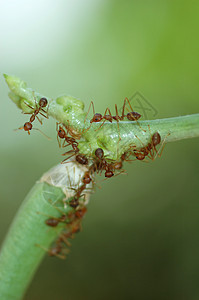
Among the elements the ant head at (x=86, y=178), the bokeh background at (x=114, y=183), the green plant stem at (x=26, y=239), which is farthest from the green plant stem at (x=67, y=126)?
the bokeh background at (x=114, y=183)

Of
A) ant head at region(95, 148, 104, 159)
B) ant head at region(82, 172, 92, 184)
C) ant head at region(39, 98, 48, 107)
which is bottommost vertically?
ant head at region(82, 172, 92, 184)

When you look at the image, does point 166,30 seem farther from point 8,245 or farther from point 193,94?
point 8,245

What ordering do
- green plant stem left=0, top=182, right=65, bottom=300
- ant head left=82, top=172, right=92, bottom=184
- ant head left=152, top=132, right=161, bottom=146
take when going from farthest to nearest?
ant head left=82, top=172, right=92, bottom=184 → green plant stem left=0, top=182, right=65, bottom=300 → ant head left=152, top=132, right=161, bottom=146

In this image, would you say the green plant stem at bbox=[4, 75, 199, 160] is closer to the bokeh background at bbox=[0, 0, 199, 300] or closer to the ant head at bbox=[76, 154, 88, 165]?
the ant head at bbox=[76, 154, 88, 165]

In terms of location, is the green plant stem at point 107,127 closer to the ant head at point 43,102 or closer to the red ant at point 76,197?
the ant head at point 43,102

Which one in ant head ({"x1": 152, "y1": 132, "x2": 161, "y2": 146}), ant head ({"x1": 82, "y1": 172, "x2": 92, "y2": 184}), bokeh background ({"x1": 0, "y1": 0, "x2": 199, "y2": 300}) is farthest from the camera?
bokeh background ({"x1": 0, "y1": 0, "x2": 199, "y2": 300})

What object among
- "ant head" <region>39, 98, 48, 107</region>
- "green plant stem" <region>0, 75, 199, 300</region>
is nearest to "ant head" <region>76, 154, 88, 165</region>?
"green plant stem" <region>0, 75, 199, 300</region>

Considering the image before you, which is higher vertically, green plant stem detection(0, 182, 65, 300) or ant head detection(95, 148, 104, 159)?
ant head detection(95, 148, 104, 159)

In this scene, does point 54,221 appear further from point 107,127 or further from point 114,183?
point 114,183

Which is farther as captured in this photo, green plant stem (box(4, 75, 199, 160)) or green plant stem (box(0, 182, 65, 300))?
green plant stem (box(0, 182, 65, 300))
